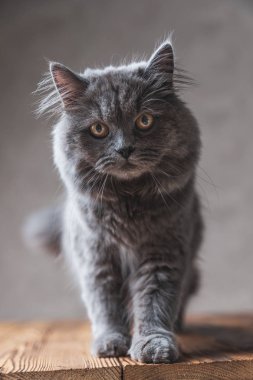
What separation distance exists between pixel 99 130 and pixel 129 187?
0.20 metres

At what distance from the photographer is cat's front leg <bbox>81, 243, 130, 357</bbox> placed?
1.80 metres

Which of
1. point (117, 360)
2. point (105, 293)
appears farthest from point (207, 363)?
point (105, 293)

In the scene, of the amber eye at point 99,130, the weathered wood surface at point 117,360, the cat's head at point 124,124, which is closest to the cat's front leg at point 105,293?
the weathered wood surface at point 117,360

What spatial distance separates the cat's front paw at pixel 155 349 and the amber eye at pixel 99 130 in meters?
0.59

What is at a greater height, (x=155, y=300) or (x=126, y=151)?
(x=126, y=151)

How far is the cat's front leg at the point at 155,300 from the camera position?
1.64m

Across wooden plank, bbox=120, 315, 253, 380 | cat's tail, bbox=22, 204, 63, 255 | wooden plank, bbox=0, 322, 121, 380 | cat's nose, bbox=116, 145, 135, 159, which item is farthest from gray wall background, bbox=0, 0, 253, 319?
cat's nose, bbox=116, 145, 135, 159

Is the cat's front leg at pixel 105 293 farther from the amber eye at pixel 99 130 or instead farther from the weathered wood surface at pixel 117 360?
the amber eye at pixel 99 130

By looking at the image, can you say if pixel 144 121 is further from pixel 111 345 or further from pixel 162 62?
pixel 111 345

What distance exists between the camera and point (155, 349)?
5.12 ft

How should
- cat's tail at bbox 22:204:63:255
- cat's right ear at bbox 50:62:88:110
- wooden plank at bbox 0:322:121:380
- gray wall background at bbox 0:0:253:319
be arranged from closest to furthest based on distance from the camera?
wooden plank at bbox 0:322:121:380 < cat's right ear at bbox 50:62:88:110 < cat's tail at bbox 22:204:63:255 < gray wall background at bbox 0:0:253:319

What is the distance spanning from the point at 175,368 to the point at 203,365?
0.24ft

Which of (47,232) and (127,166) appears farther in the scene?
(47,232)

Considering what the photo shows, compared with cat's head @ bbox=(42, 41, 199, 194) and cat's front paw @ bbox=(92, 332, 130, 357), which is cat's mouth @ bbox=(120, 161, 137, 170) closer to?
cat's head @ bbox=(42, 41, 199, 194)
